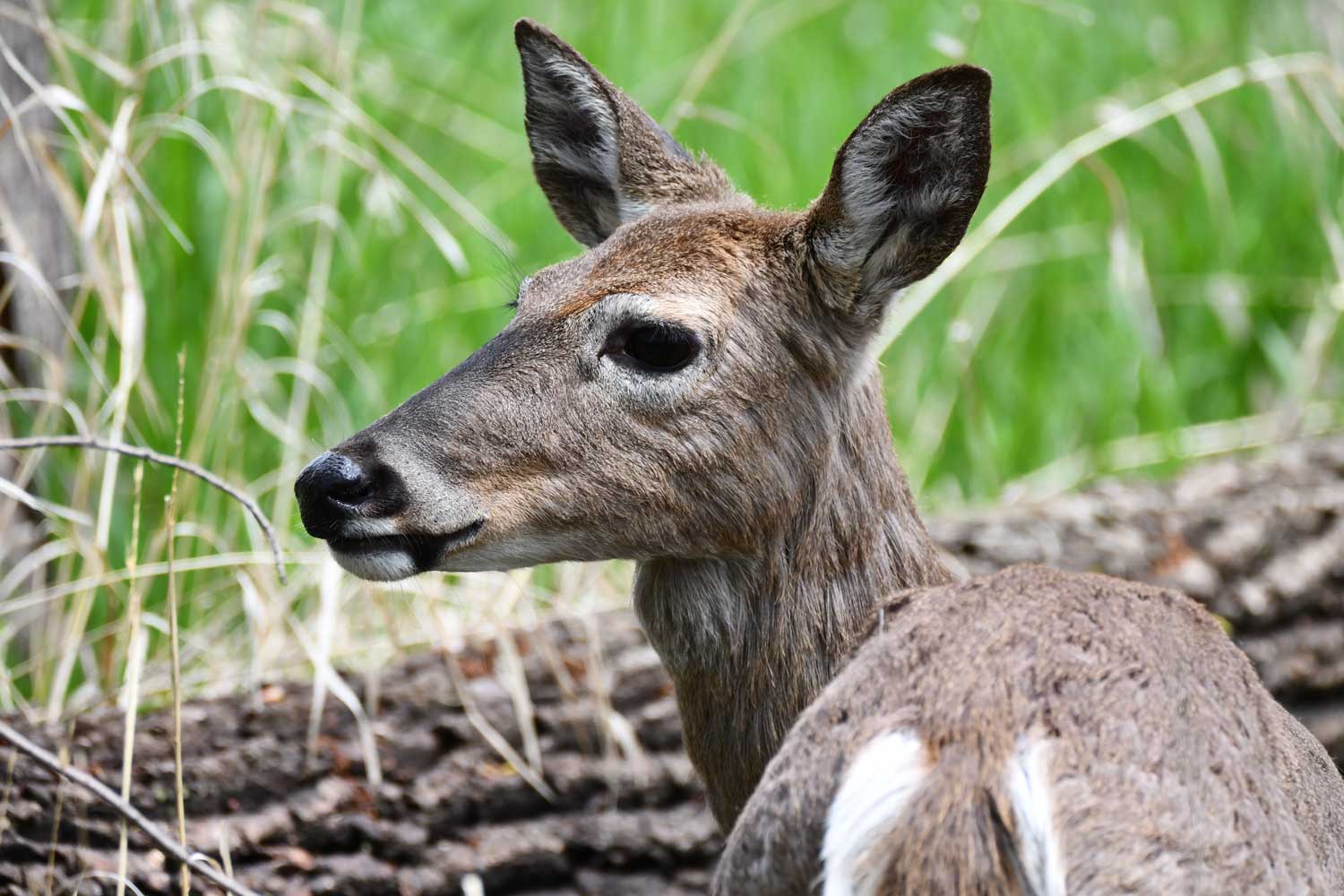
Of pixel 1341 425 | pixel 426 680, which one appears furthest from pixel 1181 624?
pixel 1341 425

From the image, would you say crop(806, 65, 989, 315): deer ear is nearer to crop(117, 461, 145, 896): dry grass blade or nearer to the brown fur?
the brown fur

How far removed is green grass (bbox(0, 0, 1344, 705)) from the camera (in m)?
4.49

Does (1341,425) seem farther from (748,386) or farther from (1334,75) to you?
(748,386)

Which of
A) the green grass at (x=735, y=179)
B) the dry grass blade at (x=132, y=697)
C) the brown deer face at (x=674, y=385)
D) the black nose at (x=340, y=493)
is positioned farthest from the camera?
the green grass at (x=735, y=179)

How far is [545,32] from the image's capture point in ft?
11.0

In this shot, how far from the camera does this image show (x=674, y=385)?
9.54ft

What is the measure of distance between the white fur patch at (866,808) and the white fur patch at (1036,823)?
4.2 inches

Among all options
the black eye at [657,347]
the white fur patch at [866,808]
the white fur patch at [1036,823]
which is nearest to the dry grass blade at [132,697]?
the black eye at [657,347]

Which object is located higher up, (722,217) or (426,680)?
(722,217)

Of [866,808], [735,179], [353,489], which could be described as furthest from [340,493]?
[735,179]

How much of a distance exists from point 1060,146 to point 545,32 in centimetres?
291

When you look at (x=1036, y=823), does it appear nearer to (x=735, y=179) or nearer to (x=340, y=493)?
(x=340, y=493)

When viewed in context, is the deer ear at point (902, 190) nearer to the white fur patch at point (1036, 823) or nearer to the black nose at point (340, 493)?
the black nose at point (340, 493)

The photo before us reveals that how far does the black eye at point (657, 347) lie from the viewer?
2912mm
